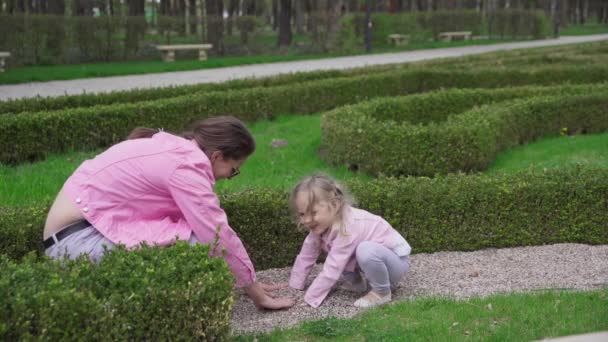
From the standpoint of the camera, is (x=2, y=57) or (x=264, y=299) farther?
(x=2, y=57)

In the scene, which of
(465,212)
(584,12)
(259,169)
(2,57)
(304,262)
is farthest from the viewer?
(584,12)

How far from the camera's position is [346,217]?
16.4ft

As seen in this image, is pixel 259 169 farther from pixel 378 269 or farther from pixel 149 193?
pixel 149 193

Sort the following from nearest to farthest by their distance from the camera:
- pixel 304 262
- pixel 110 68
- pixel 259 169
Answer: pixel 304 262 → pixel 259 169 → pixel 110 68

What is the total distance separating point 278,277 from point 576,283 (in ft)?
6.93

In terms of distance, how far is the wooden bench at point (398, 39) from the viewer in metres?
36.1

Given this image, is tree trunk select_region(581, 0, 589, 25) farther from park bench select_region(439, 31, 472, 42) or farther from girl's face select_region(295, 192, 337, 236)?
girl's face select_region(295, 192, 337, 236)

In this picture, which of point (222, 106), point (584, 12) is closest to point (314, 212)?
point (222, 106)

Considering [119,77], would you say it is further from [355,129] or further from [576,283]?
[576,283]

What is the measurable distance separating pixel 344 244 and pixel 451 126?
4.37m

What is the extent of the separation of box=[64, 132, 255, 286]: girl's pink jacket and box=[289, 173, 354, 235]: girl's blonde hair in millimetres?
729

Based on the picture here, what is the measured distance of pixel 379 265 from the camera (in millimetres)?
4859

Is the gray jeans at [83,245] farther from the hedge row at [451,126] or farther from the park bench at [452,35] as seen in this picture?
the park bench at [452,35]

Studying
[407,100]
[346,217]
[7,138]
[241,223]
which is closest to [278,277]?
[241,223]
